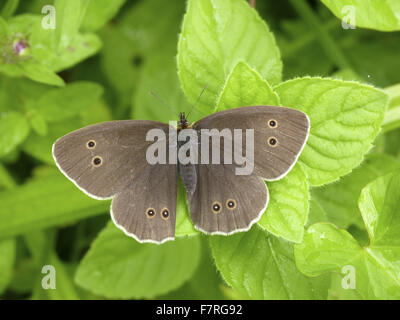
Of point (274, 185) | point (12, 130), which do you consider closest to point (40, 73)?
point (12, 130)

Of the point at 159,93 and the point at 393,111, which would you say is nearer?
the point at 393,111

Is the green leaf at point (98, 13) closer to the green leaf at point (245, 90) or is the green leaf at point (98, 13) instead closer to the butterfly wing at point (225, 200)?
the green leaf at point (245, 90)

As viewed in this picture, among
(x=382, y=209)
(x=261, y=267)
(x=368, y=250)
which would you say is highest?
(x=382, y=209)

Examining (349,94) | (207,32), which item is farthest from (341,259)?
(207,32)

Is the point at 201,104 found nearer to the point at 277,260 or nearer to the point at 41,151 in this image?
the point at 277,260

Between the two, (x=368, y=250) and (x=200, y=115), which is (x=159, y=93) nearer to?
(x=200, y=115)

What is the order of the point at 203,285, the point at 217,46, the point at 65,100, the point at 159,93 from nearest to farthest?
the point at 217,46, the point at 65,100, the point at 159,93, the point at 203,285

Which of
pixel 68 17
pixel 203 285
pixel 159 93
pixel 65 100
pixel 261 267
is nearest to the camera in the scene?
pixel 68 17
